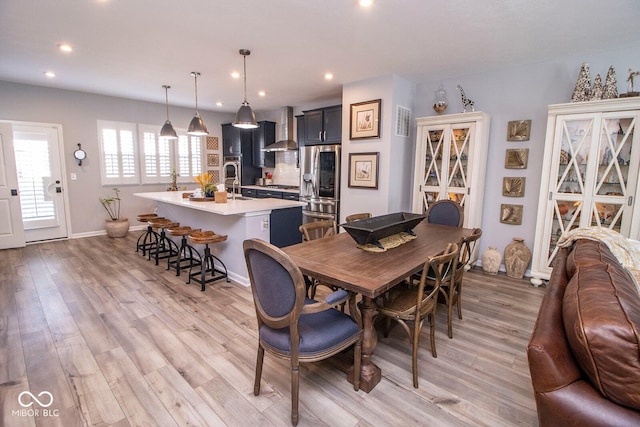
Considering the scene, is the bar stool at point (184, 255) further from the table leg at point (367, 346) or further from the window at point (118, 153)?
the window at point (118, 153)

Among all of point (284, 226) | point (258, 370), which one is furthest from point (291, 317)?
point (284, 226)

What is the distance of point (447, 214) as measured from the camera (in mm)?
3615

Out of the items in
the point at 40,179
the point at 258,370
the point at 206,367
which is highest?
the point at 40,179

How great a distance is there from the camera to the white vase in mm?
5762

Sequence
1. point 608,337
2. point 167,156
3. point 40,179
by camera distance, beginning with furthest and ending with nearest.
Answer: point 167,156 → point 40,179 → point 608,337

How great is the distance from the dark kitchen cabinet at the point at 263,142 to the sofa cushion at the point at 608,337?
6530 mm

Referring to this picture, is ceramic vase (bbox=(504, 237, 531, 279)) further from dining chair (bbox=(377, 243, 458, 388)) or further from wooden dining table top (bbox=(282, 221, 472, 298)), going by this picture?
dining chair (bbox=(377, 243, 458, 388))

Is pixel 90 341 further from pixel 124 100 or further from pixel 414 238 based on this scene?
pixel 124 100

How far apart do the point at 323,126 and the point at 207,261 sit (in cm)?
302

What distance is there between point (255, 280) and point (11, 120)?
236 inches

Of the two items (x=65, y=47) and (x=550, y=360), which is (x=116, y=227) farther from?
(x=550, y=360)

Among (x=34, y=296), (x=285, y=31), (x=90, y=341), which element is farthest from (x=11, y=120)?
(x=285, y=31)

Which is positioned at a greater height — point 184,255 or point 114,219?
point 114,219

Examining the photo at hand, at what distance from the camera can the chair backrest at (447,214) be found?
137 inches
